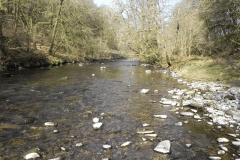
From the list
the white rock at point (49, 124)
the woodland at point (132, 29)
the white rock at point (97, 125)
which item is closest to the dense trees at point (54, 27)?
the woodland at point (132, 29)

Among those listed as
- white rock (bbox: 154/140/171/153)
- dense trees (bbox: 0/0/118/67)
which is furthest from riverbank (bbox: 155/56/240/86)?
dense trees (bbox: 0/0/118/67)

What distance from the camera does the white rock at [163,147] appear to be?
3019 millimetres

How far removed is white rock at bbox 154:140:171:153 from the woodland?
9873 millimetres

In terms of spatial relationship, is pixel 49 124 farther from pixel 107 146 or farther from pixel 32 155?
pixel 107 146

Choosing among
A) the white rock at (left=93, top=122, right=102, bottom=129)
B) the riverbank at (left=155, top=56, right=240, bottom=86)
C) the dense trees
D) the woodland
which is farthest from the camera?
the dense trees

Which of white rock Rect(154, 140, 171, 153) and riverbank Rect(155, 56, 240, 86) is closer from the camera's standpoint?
white rock Rect(154, 140, 171, 153)

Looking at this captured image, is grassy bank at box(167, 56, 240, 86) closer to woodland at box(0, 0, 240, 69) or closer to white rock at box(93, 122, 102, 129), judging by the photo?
woodland at box(0, 0, 240, 69)

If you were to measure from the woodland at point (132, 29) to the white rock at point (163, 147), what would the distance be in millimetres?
9873

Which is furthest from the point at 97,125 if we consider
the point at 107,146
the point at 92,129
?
the point at 107,146

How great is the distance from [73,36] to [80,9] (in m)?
3.48

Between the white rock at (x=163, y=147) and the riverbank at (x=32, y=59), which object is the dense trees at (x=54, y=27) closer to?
the riverbank at (x=32, y=59)

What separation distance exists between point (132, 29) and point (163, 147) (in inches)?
520

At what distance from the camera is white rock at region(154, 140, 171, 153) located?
9.90 ft

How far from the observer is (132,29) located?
48.1 feet
